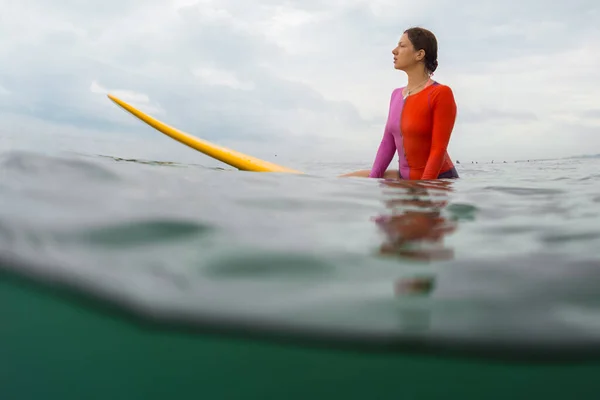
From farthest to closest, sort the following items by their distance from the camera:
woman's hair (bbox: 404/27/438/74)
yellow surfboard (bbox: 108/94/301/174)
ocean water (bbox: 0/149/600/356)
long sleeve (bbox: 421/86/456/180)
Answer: yellow surfboard (bbox: 108/94/301/174)
woman's hair (bbox: 404/27/438/74)
long sleeve (bbox: 421/86/456/180)
ocean water (bbox: 0/149/600/356)

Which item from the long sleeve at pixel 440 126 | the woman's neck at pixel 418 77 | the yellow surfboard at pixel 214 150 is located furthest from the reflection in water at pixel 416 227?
the yellow surfboard at pixel 214 150

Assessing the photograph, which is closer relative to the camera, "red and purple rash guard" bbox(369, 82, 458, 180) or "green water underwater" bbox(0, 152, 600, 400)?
"green water underwater" bbox(0, 152, 600, 400)

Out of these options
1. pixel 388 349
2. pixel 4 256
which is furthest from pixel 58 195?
pixel 388 349

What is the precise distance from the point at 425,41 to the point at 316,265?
3.47m

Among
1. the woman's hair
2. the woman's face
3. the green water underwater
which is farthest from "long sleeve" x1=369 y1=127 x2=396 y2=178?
the green water underwater

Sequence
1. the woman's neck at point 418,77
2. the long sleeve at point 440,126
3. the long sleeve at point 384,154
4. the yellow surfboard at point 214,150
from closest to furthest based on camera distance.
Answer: the long sleeve at point 440,126 < the woman's neck at point 418,77 < the yellow surfboard at point 214,150 < the long sleeve at point 384,154

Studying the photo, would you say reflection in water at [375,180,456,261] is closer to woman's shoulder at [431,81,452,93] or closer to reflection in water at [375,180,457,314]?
reflection in water at [375,180,457,314]

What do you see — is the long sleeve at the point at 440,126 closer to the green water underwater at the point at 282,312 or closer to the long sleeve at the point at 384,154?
the long sleeve at the point at 384,154

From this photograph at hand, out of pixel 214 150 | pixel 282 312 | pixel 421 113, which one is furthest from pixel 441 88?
pixel 282 312

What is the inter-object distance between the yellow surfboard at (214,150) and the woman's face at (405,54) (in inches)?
53.8

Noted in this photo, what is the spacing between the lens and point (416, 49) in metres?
4.43

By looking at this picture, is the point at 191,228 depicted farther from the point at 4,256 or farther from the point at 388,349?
the point at 388,349

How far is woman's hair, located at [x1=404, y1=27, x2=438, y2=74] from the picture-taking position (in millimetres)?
4426

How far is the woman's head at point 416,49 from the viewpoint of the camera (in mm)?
4430
